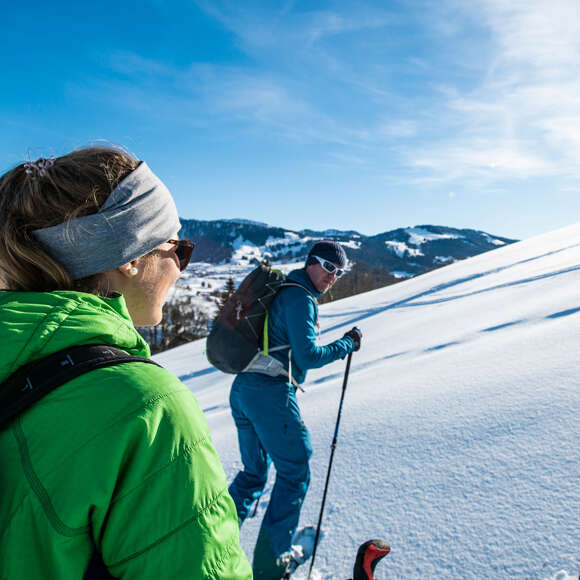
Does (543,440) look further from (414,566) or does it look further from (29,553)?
(29,553)

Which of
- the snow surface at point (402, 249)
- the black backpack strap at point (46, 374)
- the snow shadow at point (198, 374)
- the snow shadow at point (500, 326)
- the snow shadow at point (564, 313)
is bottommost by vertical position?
the snow shadow at point (198, 374)

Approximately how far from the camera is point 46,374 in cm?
64

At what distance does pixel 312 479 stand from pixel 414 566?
0.86m

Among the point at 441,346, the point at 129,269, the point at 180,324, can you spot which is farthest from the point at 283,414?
the point at 180,324

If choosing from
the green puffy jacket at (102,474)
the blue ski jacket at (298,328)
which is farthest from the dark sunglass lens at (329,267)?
the green puffy jacket at (102,474)

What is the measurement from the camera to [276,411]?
216 cm

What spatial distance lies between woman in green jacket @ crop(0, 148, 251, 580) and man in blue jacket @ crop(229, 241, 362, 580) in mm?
1438

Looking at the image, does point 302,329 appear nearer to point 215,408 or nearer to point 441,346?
point 441,346

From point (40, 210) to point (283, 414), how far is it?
167 cm

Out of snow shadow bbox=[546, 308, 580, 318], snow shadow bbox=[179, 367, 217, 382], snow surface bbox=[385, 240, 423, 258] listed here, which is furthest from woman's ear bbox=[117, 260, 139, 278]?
snow surface bbox=[385, 240, 423, 258]

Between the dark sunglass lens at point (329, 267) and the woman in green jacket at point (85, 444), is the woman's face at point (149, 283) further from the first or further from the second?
the dark sunglass lens at point (329, 267)

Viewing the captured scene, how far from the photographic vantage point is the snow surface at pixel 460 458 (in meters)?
1.55

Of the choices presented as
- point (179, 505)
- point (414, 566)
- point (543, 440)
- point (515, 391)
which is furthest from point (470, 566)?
point (179, 505)

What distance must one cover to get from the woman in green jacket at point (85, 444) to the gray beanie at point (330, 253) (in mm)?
1718
